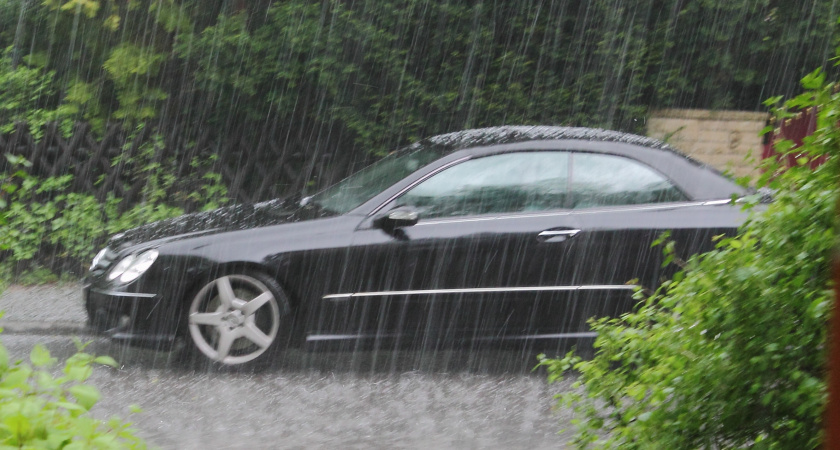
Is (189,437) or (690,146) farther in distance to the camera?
(690,146)

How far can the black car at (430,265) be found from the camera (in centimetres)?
632

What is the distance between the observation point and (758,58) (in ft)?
38.9

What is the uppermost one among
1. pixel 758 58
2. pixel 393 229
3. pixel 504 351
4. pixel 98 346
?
pixel 758 58

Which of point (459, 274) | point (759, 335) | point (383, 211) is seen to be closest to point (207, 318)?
point (383, 211)

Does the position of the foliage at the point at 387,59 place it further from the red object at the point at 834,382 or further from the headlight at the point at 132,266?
the red object at the point at 834,382

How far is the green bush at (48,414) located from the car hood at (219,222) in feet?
13.5

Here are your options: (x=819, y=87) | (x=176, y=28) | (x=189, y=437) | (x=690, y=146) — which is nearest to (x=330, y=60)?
(x=176, y=28)

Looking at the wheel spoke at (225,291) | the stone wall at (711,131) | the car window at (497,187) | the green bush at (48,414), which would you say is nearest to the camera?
the green bush at (48,414)

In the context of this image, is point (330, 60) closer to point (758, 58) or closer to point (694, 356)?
point (758, 58)

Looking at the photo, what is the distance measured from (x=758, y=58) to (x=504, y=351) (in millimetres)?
7059

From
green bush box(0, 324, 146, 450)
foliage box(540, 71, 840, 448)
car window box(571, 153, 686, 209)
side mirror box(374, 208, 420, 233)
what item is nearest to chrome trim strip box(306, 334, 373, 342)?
side mirror box(374, 208, 420, 233)

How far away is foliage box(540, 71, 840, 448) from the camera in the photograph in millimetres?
2441

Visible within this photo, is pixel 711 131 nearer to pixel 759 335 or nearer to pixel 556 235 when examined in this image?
pixel 556 235

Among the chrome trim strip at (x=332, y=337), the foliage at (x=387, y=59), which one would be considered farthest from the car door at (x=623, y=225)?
the foliage at (x=387, y=59)
